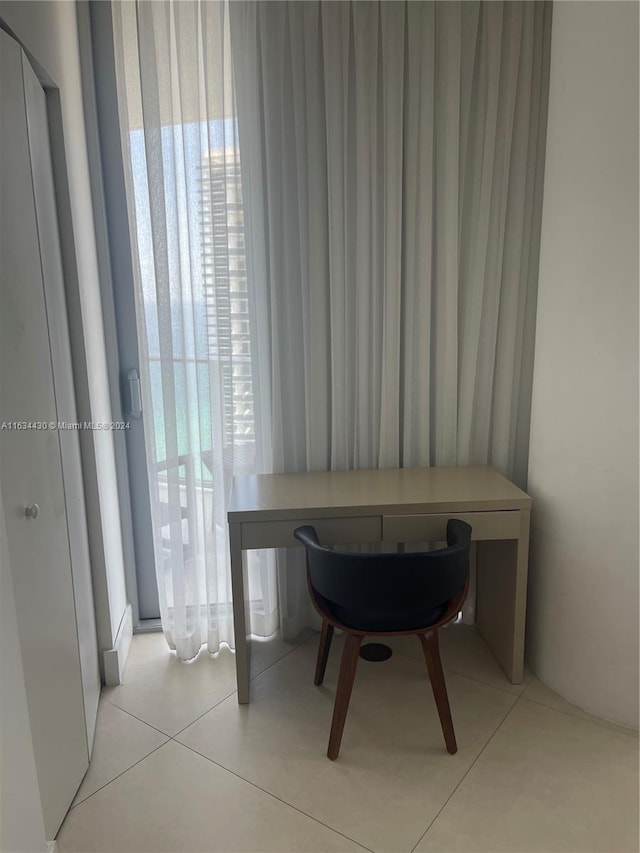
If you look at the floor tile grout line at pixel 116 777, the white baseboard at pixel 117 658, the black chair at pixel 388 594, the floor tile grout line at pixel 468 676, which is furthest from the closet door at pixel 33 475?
the floor tile grout line at pixel 468 676

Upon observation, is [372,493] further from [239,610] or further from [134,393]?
[134,393]

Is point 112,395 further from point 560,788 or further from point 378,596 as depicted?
point 560,788

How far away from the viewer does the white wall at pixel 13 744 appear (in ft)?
3.80

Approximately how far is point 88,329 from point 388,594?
1.30 meters

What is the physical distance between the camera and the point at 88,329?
1.90m

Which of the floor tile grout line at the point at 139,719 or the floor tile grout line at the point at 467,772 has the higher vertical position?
the floor tile grout line at the point at 467,772

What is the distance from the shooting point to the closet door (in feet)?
4.21

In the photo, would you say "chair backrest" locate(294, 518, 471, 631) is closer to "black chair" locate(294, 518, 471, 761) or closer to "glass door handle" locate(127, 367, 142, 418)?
"black chair" locate(294, 518, 471, 761)

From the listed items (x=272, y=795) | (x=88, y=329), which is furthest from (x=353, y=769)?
(x=88, y=329)

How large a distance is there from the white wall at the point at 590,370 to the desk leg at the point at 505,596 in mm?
106

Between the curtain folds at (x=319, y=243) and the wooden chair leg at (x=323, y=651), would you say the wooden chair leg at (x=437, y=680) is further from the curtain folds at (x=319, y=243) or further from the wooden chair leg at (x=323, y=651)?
the curtain folds at (x=319, y=243)

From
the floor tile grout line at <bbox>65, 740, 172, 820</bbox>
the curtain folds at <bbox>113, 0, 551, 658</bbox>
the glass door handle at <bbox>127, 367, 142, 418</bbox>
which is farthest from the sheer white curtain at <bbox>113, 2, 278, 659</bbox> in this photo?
the floor tile grout line at <bbox>65, 740, 172, 820</bbox>

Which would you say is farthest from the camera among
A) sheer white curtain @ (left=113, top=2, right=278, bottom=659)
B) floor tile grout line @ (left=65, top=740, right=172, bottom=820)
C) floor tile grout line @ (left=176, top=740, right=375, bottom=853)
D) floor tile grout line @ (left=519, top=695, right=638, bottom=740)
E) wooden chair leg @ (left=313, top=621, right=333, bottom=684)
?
wooden chair leg @ (left=313, top=621, right=333, bottom=684)

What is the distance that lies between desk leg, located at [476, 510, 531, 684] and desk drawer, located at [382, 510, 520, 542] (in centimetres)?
6
